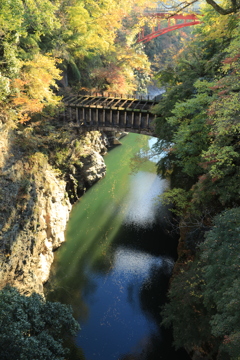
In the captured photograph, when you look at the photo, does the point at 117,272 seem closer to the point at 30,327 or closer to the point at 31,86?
the point at 30,327

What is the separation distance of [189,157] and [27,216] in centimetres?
828

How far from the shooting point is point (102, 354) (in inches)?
416

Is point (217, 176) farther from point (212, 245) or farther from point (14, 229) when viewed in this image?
point (14, 229)

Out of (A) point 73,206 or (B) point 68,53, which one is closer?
(A) point 73,206

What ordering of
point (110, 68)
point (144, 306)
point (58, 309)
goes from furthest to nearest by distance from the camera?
point (110, 68) < point (144, 306) < point (58, 309)

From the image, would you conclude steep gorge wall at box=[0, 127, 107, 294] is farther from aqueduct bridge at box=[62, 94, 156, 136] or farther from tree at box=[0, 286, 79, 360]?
aqueduct bridge at box=[62, 94, 156, 136]

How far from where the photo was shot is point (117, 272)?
14.5 meters

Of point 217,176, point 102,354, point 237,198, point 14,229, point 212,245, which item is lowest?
point 102,354

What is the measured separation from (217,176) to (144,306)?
786 cm

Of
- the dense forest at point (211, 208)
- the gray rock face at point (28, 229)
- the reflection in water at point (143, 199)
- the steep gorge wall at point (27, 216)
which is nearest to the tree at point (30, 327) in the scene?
the gray rock face at point (28, 229)

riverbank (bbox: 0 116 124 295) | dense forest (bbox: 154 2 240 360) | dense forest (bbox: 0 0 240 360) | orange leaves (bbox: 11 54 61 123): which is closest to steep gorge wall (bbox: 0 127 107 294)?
riverbank (bbox: 0 116 124 295)

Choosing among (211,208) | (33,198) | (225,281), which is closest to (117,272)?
(33,198)

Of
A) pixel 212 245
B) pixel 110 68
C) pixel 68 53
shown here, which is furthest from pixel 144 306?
pixel 110 68

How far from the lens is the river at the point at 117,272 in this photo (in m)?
11.0
